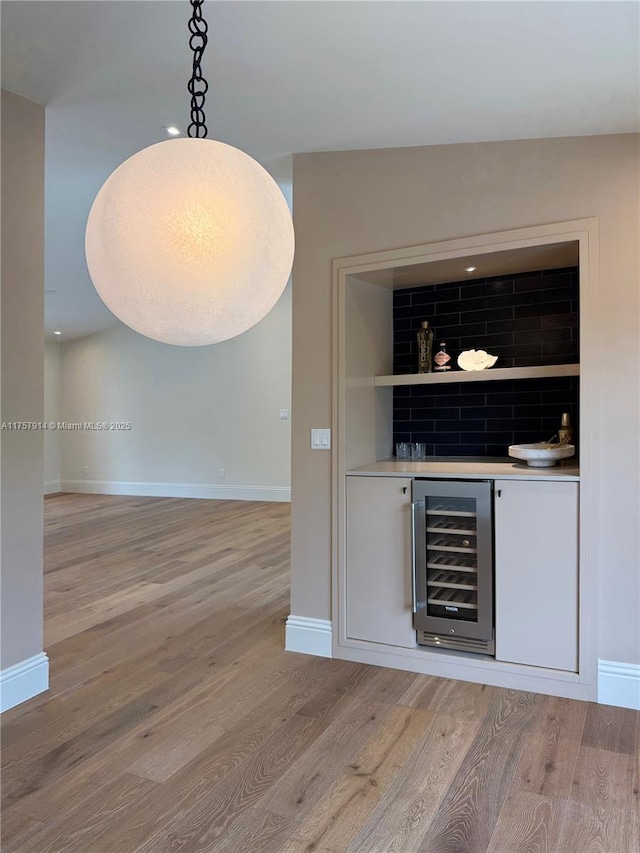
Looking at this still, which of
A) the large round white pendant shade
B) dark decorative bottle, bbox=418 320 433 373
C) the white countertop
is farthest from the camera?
dark decorative bottle, bbox=418 320 433 373

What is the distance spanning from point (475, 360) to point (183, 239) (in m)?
2.27

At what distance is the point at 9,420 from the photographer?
2.43 m

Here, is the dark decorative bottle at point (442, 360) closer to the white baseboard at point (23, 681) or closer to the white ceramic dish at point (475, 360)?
the white ceramic dish at point (475, 360)

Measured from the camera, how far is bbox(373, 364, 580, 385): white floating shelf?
2559 millimetres

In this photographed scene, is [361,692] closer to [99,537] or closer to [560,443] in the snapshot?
[560,443]

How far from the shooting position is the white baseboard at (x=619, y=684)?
236 centimetres

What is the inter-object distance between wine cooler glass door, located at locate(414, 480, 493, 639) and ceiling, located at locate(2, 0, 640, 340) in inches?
64.8

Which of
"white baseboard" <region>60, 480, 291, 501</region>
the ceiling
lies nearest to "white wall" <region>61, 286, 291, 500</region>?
"white baseboard" <region>60, 480, 291, 501</region>

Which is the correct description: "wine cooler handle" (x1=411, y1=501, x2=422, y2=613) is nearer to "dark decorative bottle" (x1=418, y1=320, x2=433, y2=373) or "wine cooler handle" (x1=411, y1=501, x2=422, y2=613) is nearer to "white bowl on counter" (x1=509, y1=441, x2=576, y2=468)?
"white bowl on counter" (x1=509, y1=441, x2=576, y2=468)

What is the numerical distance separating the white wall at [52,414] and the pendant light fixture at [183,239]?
977 centimetres

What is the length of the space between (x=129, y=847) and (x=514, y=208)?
2.84m

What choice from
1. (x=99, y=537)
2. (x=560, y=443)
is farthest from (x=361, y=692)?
(x=99, y=537)

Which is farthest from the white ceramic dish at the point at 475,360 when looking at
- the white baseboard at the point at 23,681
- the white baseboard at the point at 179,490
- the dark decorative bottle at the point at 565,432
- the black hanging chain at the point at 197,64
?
the white baseboard at the point at 179,490

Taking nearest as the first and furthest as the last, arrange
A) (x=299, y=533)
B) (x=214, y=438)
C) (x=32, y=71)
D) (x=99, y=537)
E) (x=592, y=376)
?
(x=32, y=71), (x=592, y=376), (x=299, y=533), (x=99, y=537), (x=214, y=438)
